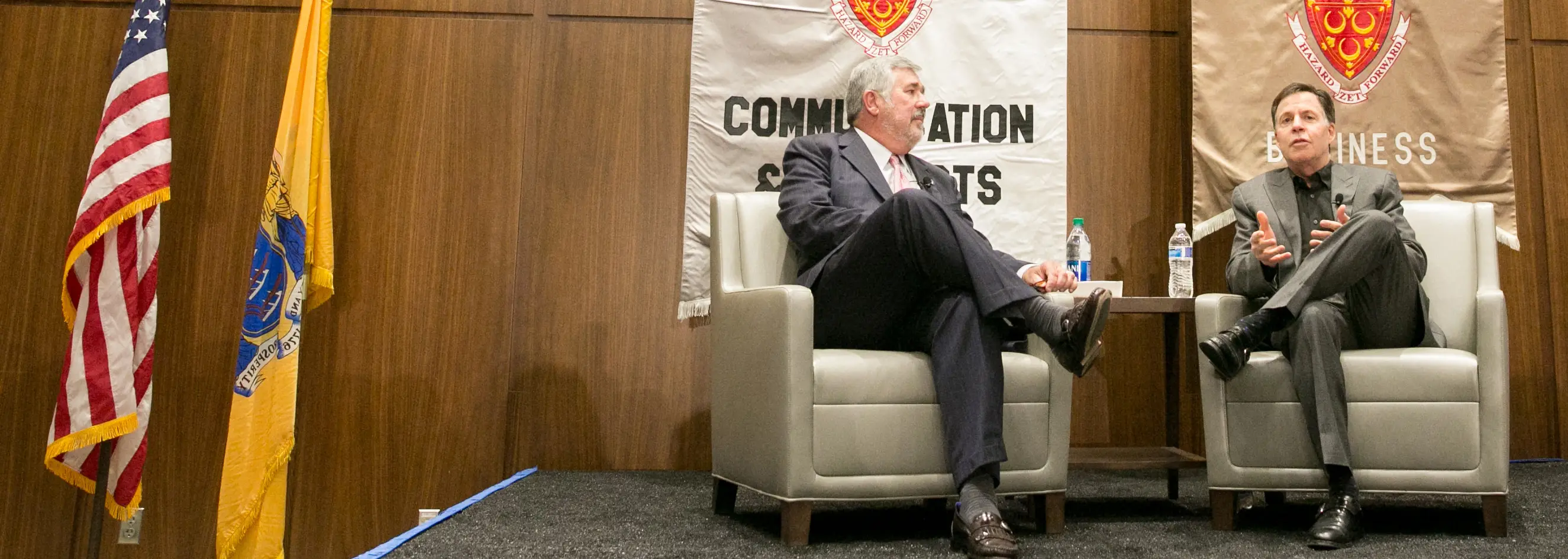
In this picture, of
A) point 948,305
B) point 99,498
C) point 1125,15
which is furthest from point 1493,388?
point 99,498

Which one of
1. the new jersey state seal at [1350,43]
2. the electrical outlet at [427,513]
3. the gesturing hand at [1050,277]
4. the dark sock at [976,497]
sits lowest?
the electrical outlet at [427,513]

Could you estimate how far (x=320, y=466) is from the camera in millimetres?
2984

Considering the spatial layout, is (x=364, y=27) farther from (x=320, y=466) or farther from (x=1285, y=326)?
(x=1285, y=326)

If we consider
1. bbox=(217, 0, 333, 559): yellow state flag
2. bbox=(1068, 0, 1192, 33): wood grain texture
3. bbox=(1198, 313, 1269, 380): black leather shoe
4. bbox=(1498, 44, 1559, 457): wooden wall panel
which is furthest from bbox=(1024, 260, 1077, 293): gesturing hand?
bbox=(1498, 44, 1559, 457): wooden wall panel

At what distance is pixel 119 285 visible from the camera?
8.81ft

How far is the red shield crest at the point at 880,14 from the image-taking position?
3111 millimetres

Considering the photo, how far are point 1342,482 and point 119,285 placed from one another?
2983 mm

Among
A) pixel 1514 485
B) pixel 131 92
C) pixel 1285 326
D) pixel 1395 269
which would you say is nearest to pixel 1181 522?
pixel 1285 326

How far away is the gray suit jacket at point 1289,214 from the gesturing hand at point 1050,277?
19.9 inches

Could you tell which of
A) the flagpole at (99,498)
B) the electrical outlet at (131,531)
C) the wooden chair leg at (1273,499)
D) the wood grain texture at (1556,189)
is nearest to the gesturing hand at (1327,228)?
the wooden chair leg at (1273,499)

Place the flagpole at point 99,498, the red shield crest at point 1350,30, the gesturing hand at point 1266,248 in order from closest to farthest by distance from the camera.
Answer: the gesturing hand at point 1266,248
the flagpole at point 99,498
the red shield crest at point 1350,30

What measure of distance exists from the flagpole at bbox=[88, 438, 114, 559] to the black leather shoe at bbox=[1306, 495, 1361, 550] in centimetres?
295

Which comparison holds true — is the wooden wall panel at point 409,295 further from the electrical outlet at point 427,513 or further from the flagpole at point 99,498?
the flagpole at point 99,498

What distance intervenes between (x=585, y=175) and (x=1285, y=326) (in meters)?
2.00
